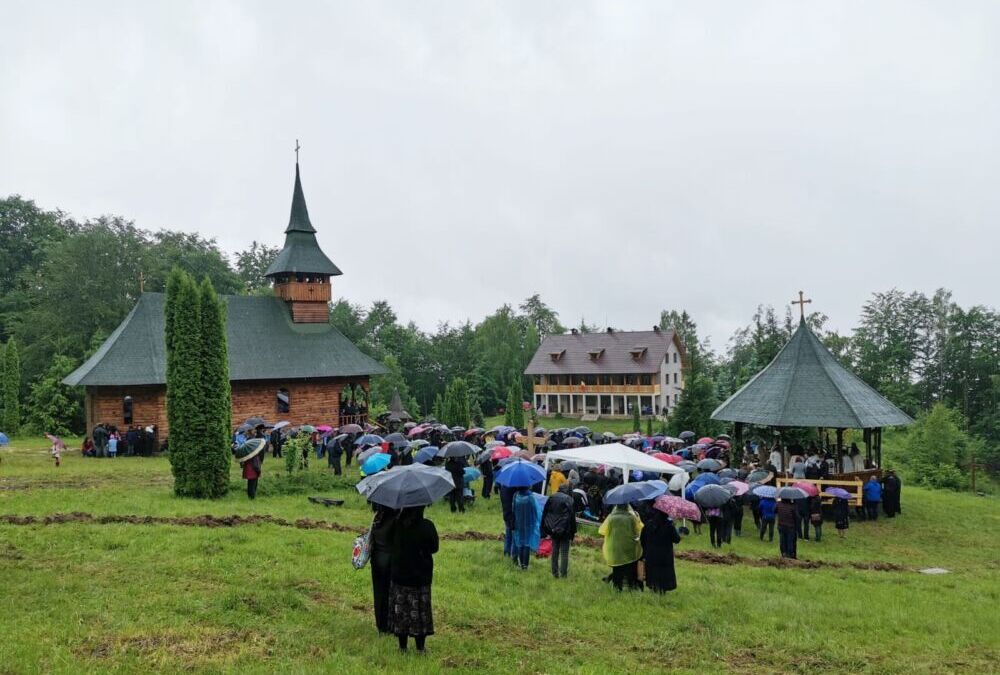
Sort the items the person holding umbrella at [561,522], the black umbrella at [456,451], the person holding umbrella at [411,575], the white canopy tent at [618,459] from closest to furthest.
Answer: the person holding umbrella at [411,575]
the person holding umbrella at [561,522]
the white canopy tent at [618,459]
the black umbrella at [456,451]

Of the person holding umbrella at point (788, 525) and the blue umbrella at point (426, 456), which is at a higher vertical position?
the blue umbrella at point (426, 456)

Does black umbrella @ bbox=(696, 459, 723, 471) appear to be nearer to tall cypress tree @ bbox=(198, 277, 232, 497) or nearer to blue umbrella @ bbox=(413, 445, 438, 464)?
blue umbrella @ bbox=(413, 445, 438, 464)

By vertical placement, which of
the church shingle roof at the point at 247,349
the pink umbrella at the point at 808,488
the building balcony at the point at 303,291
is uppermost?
the building balcony at the point at 303,291

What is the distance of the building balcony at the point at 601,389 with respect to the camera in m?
58.0

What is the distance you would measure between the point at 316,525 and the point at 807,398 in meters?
15.6

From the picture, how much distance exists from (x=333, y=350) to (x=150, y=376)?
30.0ft

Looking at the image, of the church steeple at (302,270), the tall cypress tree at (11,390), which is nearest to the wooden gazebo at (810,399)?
the church steeple at (302,270)

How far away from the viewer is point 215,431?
17.5 m

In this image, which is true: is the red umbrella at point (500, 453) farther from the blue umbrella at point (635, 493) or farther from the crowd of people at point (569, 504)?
the blue umbrella at point (635, 493)

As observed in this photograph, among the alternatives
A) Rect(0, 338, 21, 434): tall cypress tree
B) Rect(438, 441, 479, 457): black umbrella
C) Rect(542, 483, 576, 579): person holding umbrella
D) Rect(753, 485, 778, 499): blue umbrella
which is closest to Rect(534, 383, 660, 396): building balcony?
Rect(0, 338, 21, 434): tall cypress tree

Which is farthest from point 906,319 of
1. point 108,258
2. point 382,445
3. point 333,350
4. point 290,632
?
point 290,632

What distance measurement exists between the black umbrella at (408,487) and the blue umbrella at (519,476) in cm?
351

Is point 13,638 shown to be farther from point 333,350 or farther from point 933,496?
point 333,350

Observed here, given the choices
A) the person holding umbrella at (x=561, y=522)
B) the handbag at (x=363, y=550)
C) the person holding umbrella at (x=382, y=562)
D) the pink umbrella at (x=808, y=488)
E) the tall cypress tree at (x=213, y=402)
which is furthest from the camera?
the tall cypress tree at (x=213, y=402)
